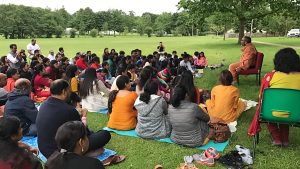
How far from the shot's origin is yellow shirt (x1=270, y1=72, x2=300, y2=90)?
18.3ft

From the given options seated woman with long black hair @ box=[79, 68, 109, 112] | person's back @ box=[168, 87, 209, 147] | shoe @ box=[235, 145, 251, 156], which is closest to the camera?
shoe @ box=[235, 145, 251, 156]

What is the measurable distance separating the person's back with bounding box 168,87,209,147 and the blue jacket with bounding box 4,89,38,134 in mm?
2592

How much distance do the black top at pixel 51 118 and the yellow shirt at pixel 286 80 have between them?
342cm

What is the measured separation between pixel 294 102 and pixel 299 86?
690 mm

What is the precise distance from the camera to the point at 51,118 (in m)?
4.48

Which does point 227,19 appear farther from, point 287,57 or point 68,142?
point 68,142

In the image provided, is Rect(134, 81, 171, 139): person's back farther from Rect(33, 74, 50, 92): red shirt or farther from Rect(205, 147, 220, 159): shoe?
Rect(33, 74, 50, 92): red shirt

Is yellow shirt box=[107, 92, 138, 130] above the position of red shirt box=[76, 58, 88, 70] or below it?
below

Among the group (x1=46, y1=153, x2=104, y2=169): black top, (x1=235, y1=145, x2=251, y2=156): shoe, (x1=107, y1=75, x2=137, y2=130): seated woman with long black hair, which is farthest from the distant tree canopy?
(x1=46, y1=153, x2=104, y2=169): black top

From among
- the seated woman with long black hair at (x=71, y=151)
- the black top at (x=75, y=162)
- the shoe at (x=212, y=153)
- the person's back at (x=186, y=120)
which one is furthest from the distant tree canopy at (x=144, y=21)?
→ the black top at (x=75, y=162)

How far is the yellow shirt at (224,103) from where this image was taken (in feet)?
22.3

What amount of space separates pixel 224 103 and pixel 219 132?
96 centimetres

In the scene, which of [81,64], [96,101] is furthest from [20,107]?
[81,64]

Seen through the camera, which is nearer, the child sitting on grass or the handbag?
the handbag
